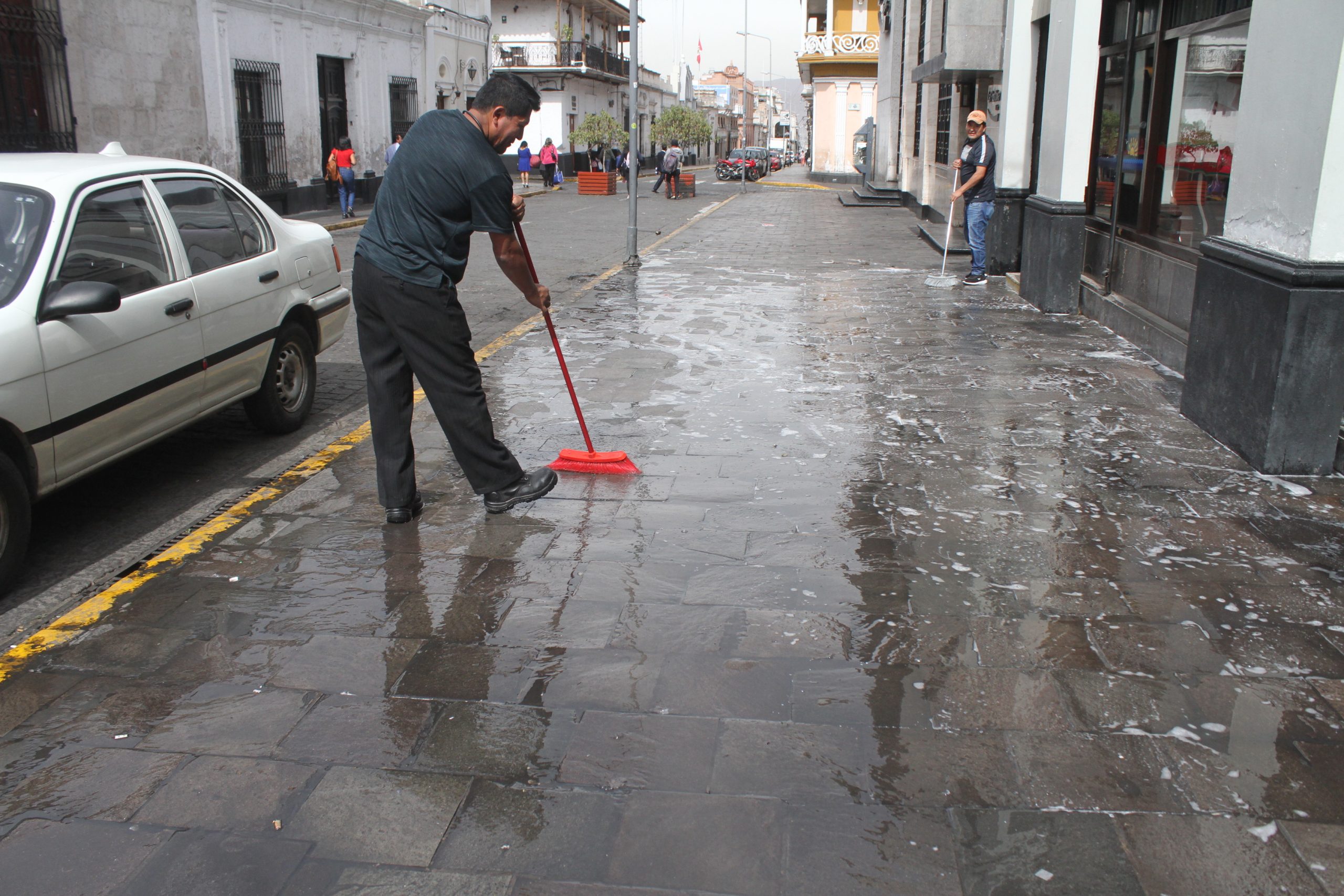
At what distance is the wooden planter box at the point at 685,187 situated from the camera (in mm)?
30087

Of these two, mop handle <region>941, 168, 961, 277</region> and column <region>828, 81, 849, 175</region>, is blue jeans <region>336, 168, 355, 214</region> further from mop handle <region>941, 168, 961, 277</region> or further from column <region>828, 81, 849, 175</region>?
column <region>828, 81, 849, 175</region>

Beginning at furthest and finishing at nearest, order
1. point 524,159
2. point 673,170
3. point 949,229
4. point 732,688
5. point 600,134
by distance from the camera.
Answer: point 600,134
point 524,159
point 673,170
point 949,229
point 732,688

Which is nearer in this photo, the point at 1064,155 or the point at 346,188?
the point at 1064,155

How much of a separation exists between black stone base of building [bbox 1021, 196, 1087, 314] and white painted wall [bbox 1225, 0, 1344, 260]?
166 inches

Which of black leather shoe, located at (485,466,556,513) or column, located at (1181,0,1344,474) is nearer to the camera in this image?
black leather shoe, located at (485,466,556,513)

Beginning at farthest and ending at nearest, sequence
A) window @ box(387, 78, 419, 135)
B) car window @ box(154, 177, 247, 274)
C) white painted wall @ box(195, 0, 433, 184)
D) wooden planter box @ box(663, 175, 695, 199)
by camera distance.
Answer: wooden planter box @ box(663, 175, 695, 199) → window @ box(387, 78, 419, 135) → white painted wall @ box(195, 0, 433, 184) → car window @ box(154, 177, 247, 274)

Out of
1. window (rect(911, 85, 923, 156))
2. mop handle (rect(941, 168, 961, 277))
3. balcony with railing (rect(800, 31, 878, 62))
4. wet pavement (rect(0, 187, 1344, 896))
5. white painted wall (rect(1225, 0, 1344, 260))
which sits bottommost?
wet pavement (rect(0, 187, 1344, 896))

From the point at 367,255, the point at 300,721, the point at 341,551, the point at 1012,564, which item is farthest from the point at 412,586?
the point at 1012,564

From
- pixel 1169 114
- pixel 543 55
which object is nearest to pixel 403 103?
pixel 543 55

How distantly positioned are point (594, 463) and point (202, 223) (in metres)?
2.30

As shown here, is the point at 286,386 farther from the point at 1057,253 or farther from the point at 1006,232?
the point at 1006,232

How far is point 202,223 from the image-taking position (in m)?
5.44

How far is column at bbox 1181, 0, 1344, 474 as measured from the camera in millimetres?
4910

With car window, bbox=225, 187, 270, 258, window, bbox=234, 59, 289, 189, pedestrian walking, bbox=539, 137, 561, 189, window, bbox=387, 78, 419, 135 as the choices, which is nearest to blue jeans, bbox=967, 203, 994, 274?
car window, bbox=225, 187, 270, 258
